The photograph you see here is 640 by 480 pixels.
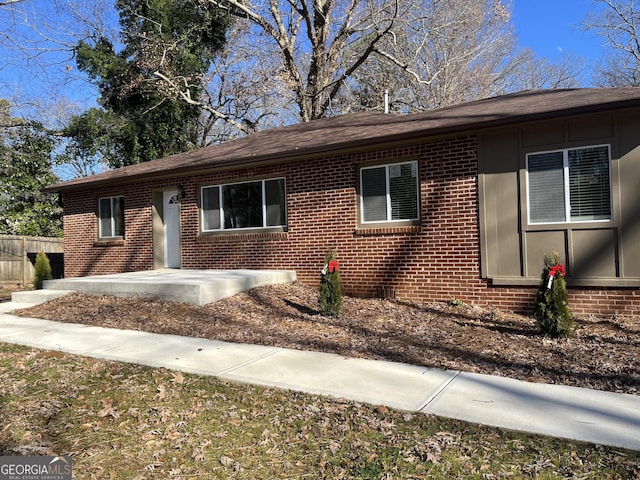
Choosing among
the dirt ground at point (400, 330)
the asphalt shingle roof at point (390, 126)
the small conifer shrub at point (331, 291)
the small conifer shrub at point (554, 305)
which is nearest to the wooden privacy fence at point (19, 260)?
the asphalt shingle roof at point (390, 126)

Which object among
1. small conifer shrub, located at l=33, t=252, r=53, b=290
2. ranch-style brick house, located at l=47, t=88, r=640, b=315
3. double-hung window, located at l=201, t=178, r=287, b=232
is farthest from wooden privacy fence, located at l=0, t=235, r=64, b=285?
double-hung window, located at l=201, t=178, r=287, b=232

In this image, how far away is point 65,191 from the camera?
15156 millimetres

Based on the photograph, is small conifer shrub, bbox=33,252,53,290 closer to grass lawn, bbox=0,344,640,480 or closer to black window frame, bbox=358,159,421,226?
black window frame, bbox=358,159,421,226

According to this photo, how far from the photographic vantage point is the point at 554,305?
20.6 feet

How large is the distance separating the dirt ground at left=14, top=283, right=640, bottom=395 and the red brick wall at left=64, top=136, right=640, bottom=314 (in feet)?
1.16

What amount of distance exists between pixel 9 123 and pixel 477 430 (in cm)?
2655

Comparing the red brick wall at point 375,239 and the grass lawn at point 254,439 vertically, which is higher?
the red brick wall at point 375,239

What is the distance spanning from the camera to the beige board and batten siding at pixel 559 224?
24.3 feet

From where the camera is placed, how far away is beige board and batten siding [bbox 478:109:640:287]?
742cm

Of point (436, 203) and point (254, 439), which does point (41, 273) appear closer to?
point (436, 203)

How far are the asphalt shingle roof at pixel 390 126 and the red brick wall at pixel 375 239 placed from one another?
40cm

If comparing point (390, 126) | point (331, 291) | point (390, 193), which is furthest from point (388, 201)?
point (331, 291)

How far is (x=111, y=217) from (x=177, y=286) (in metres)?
6.46

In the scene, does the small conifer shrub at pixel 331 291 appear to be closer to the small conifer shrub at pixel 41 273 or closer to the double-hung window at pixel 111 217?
the double-hung window at pixel 111 217
